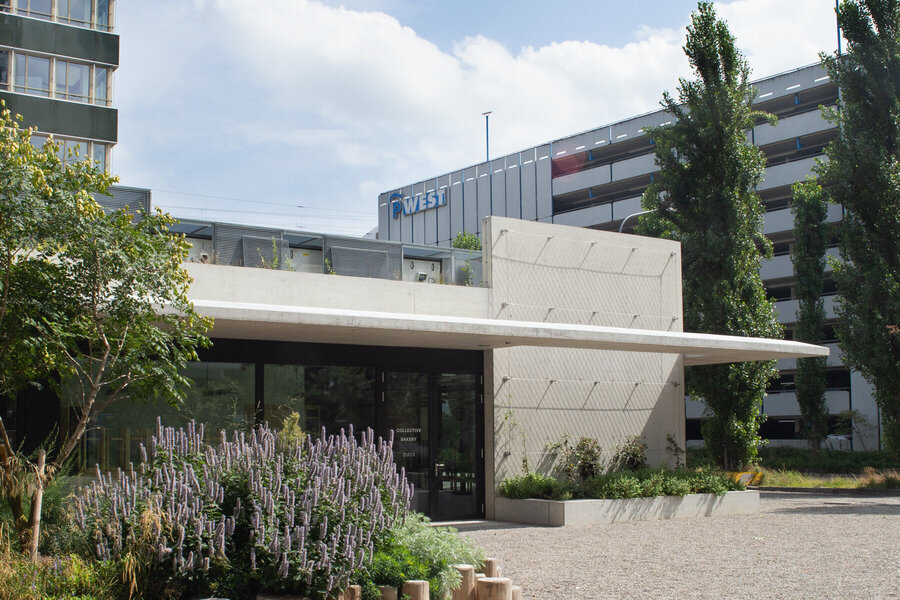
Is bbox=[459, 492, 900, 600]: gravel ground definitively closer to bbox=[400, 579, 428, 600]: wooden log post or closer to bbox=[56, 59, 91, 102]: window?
bbox=[400, 579, 428, 600]: wooden log post

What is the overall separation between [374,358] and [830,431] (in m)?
29.7

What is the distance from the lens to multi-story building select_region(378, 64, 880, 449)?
41.5 metres

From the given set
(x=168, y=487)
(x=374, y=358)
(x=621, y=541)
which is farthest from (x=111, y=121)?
(x=168, y=487)

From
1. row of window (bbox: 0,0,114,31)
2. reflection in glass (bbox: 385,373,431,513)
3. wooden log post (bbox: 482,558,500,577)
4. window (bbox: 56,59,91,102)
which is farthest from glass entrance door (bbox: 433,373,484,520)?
row of window (bbox: 0,0,114,31)

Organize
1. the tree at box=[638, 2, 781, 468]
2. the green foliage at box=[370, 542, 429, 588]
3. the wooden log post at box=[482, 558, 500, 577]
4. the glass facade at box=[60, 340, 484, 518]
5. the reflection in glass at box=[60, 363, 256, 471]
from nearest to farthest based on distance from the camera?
the green foliage at box=[370, 542, 429, 588]
the wooden log post at box=[482, 558, 500, 577]
the reflection in glass at box=[60, 363, 256, 471]
the glass facade at box=[60, 340, 484, 518]
the tree at box=[638, 2, 781, 468]

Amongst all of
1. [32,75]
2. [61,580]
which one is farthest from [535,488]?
[32,75]

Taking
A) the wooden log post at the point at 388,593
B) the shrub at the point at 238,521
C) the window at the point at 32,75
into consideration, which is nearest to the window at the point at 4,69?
the window at the point at 32,75

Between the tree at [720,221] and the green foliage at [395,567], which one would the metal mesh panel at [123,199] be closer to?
the green foliage at [395,567]

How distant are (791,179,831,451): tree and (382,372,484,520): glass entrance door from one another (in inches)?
797

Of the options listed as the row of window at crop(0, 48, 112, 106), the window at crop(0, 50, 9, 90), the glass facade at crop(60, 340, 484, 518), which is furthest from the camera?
the row of window at crop(0, 48, 112, 106)

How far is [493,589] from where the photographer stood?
6.55 meters

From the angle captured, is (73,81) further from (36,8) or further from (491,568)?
(491,568)

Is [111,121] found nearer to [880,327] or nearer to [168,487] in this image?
[880,327]

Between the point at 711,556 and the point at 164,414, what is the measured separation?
291 inches
